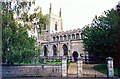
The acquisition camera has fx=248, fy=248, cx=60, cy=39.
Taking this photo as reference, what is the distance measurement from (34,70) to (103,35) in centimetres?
147

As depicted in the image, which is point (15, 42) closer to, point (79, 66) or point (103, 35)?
point (79, 66)

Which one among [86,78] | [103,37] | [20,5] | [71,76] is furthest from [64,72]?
[20,5]

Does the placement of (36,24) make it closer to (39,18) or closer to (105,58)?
(39,18)

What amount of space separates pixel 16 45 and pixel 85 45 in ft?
4.97

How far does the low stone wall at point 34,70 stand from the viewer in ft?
15.0

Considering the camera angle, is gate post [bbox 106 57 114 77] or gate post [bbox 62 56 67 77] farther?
gate post [bbox 62 56 67 77]

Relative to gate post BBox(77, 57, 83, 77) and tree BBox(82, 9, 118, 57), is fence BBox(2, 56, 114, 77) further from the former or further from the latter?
tree BBox(82, 9, 118, 57)

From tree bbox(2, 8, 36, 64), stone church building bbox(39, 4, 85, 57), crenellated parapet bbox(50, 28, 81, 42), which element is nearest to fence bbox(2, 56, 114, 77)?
tree bbox(2, 8, 36, 64)

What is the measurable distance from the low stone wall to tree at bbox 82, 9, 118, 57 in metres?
0.79

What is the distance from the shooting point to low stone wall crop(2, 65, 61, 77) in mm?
4570

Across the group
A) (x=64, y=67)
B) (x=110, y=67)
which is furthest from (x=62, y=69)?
(x=110, y=67)

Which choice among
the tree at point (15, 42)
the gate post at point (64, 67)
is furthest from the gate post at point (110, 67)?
the tree at point (15, 42)

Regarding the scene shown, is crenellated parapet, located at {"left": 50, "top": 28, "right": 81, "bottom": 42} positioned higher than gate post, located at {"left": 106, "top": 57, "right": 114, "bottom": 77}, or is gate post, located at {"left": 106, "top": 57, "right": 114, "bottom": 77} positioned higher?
crenellated parapet, located at {"left": 50, "top": 28, "right": 81, "bottom": 42}

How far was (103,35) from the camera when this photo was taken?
472 centimetres
